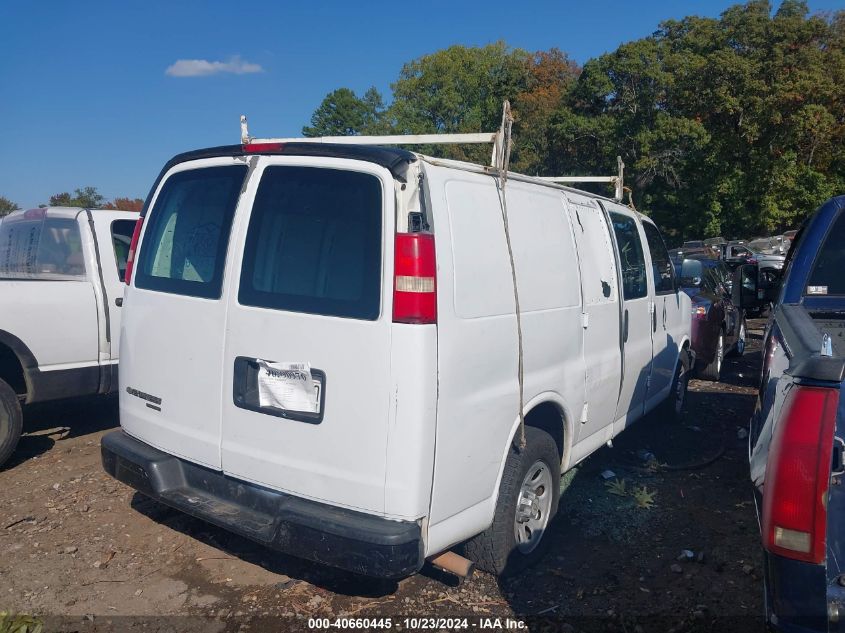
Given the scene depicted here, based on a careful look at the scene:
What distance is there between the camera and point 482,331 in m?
3.13

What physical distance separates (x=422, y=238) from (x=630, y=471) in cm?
361

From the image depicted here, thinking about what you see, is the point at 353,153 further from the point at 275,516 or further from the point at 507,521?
the point at 507,521

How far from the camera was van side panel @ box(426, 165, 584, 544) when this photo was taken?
2.95 metres

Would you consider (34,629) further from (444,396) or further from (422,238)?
(422,238)

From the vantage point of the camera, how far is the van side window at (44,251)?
19.2ft

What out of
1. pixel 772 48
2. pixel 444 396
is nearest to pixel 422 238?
pixel 444 396

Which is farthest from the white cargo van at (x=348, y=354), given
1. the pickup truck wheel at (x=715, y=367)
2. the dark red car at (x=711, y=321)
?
the pickup truck wheel at (x=715, y=367)

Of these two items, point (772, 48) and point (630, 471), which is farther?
point (772, 48)

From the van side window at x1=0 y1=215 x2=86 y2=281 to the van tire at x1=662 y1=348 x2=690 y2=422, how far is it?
556 cm

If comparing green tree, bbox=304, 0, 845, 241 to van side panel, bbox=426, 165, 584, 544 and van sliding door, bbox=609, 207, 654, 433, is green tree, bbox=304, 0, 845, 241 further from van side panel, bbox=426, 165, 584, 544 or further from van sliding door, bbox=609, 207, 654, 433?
van side panel, bbox=426, 165, 584, 544

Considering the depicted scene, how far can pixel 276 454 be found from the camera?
121 inches

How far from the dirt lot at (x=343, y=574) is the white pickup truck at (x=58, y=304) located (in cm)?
68

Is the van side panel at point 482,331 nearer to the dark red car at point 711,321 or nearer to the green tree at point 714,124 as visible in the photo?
the dark red car at point 711,321

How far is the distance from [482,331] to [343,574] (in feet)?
5.62
